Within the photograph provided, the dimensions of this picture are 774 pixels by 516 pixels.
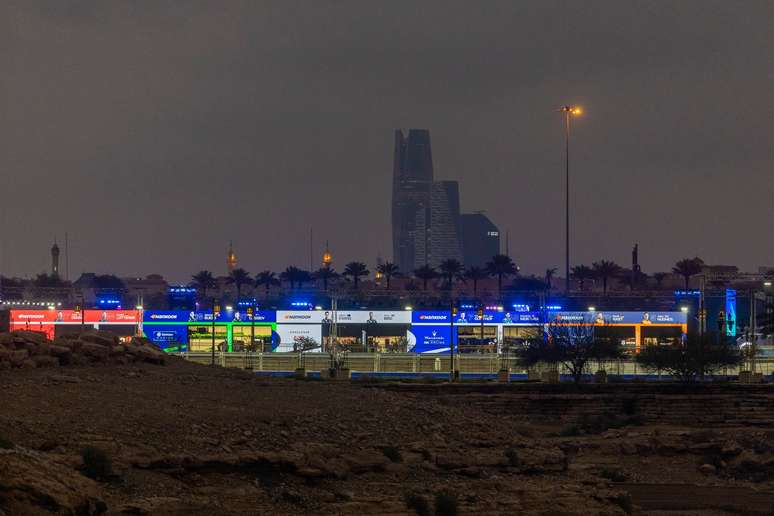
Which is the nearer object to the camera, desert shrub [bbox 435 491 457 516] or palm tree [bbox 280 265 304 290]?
desert shrub [bbox 435 491 457 516]

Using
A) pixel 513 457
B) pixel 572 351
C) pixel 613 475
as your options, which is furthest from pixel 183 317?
pixel 513 457

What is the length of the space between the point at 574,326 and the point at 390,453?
44.7m

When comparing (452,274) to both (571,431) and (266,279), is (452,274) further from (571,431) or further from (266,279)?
(571,431)

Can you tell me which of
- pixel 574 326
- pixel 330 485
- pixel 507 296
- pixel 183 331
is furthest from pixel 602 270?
pixel 330 485

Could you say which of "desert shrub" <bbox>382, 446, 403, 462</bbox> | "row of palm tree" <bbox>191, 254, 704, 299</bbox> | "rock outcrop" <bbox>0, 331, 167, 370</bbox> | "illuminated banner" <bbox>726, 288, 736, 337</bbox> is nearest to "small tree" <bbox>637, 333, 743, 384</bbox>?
"rock outcrop" <bbox>0, 331, 167, 370</bbox>

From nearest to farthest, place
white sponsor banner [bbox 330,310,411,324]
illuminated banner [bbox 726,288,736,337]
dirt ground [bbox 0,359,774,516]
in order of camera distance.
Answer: dirt ground [bbox 0,359,774,516] < illuminated banner [bbox 726,288,736,337] < white sponsor banner [bbox 330,310,411,324]

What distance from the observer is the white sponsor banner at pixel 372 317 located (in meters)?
103

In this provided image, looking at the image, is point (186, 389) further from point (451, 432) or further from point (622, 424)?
point (622, 424)

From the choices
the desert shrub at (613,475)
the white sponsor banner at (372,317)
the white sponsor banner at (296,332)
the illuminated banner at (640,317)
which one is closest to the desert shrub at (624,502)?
the desert shrub at (613,475)

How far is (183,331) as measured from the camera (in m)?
102

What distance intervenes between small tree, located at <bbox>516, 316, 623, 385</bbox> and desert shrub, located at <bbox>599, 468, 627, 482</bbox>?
26.8m

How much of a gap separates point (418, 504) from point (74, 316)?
3016 inches

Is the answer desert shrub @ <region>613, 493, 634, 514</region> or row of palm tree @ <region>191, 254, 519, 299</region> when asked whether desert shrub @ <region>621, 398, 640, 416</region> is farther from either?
row of palm tree @ <region>191, 254, 519, 299</region>

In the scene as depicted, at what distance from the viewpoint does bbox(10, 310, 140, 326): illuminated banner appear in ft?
315
